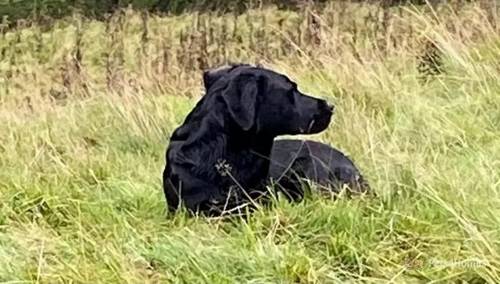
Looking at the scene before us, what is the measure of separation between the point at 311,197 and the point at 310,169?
0.30m

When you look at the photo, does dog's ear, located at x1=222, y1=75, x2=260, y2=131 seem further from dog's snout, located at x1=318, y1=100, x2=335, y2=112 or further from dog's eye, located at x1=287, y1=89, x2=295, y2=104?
dog's snout, located at x1=318, y1=100, x2=335, y2=112

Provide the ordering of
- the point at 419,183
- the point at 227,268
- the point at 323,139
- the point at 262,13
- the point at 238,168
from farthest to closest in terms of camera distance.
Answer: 1. the point at 262,13
2. the point at 323,139
3. the point at 238,168
4. the point at 419,183
5. the point at 227,268

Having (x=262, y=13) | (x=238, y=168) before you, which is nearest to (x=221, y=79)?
(x=238, y=168)

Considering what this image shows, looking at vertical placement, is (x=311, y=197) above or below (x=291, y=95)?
below

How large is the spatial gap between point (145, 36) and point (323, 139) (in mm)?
7504

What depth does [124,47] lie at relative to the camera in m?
12.2

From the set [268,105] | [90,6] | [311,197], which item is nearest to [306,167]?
[311,197]

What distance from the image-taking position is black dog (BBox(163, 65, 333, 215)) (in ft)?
12.9

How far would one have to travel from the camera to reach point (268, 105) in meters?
3.92

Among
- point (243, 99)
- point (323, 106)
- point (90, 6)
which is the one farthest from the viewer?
point (90, 6)

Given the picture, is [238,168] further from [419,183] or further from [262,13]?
[262,13]

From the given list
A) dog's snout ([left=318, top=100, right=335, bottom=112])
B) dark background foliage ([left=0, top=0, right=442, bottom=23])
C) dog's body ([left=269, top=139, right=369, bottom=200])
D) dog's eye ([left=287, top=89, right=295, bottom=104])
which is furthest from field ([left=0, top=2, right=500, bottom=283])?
dark background foliage ([left=0, top=0, right=442, bottom=23])

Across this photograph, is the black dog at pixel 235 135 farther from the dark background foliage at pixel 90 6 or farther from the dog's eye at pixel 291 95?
the dark background foliage at pixel 90 6

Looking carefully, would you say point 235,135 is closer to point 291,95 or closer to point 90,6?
point 291,95
